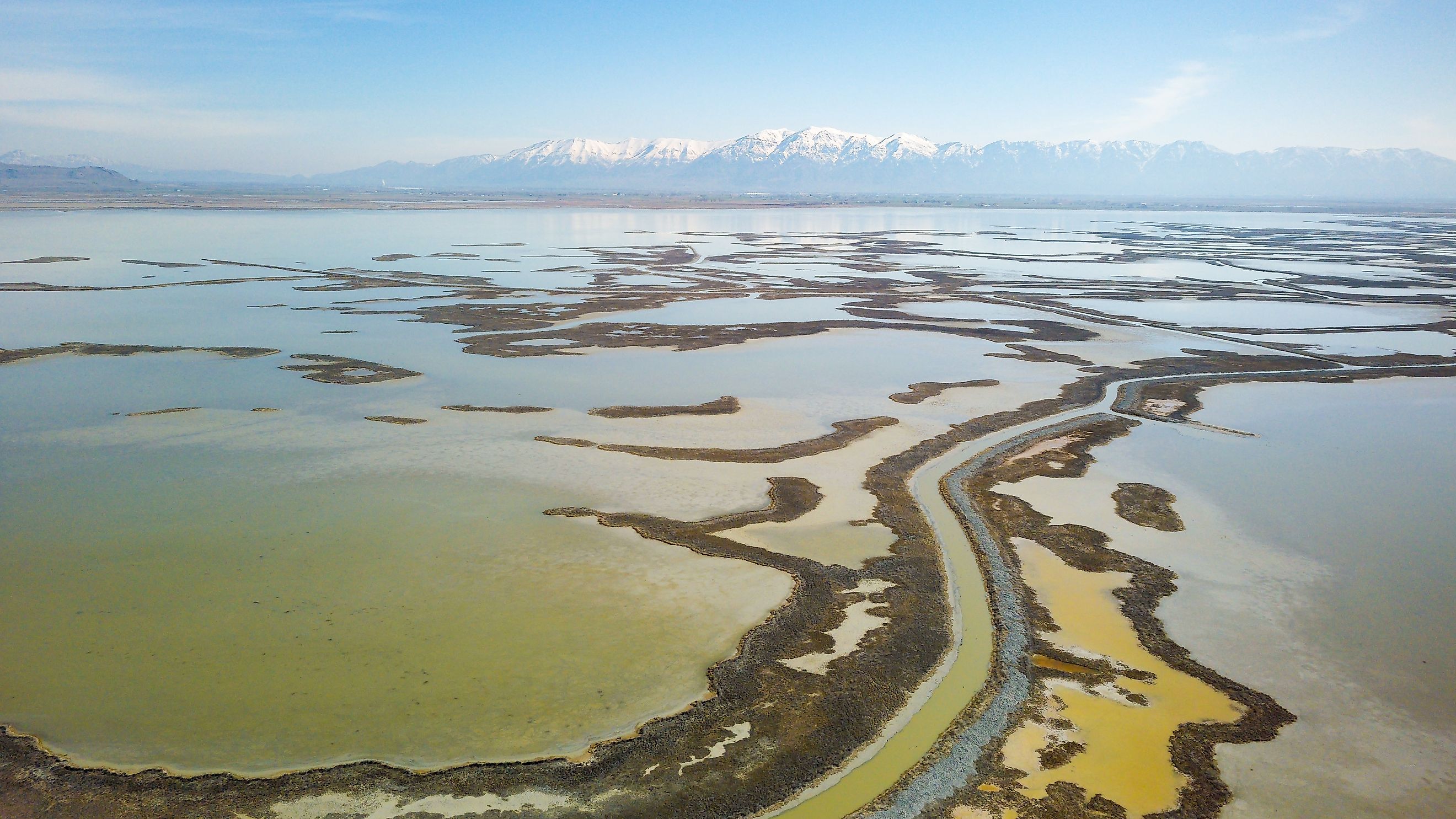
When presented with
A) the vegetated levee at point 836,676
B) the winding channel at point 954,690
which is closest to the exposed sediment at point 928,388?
the vegetated levee at point 836,676

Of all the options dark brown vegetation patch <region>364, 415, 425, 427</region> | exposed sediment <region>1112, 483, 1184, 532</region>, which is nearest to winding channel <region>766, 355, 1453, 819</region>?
exposed sediment <region>1112, 483, 1184, 532</region>

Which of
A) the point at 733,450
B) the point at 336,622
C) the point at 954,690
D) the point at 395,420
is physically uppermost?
the point at 395,420

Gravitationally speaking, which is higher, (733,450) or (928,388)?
(928,388)

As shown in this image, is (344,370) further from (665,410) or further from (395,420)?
(665,410)

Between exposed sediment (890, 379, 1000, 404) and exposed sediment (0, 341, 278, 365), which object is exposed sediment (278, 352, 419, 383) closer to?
exposed sediment (0, 341, 278, 365)

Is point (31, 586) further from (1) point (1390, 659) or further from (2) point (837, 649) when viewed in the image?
(1) point (1390, 659)

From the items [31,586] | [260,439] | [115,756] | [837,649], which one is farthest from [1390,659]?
[260,439]

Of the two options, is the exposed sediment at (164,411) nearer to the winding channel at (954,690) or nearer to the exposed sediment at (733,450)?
the exposed sediment at (733,450)

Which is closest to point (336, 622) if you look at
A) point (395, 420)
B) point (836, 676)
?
point (836, 676)

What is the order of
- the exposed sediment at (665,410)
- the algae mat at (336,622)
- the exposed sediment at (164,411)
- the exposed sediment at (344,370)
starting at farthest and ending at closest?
the exposed sediment at (344,370) → the exposed sediment at (665,410) → the exposed sediment at (164,411) → the algae mat at (336,622)

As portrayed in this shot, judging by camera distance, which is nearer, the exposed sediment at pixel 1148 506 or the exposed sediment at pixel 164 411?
the exposed sediment at pixel 1148 506

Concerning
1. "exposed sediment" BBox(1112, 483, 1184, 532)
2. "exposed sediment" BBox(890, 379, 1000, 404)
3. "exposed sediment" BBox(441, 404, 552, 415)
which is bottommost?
"exposed sediment" BBox(1112, 483, 1184, 532)
